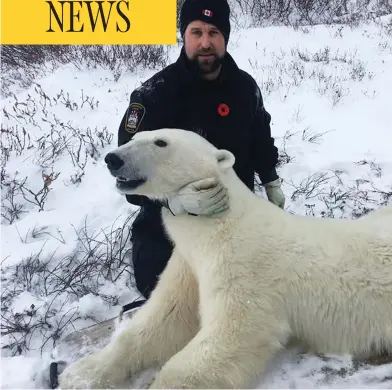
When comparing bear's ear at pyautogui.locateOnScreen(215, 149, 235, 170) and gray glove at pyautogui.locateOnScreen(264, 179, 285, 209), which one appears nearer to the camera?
bear's ear at pyautogui.locateOnScreen(215, 149, 235, 170)

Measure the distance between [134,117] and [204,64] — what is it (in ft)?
2.17

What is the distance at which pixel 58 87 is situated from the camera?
19.4 ft

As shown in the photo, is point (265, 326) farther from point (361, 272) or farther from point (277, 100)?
point (277, 100)

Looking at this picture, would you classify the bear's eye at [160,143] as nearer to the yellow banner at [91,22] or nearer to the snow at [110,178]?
the snow at [110,178]

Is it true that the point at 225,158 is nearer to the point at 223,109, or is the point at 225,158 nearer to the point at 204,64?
the point at 223,109

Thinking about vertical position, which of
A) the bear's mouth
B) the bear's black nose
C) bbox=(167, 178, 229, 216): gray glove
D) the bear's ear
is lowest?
bbox=(167, 178, 229, 216): gray glove

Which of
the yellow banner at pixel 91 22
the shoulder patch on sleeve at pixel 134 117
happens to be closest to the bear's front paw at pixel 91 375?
the shoulder patch on sleeve at pixel 134 117

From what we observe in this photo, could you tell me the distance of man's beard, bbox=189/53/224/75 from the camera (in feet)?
10.3

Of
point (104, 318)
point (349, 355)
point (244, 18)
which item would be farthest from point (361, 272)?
point (244, 18)

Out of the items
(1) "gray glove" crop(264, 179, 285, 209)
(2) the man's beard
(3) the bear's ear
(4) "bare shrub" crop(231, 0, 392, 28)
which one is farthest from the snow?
(4) "bare shrub" crop(231, 0, 392, 28)

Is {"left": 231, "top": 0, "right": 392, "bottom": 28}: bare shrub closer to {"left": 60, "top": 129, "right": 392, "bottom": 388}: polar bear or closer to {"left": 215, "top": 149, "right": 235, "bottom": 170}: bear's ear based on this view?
{"left": 215, "top": 149, "right": 235, "bottom": 170}: bear's ear

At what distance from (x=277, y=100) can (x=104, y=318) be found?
3.75 m

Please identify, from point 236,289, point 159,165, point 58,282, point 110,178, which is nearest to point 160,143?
point 159,165

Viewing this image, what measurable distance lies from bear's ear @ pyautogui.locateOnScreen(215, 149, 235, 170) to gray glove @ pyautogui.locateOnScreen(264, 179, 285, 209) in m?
1.28
